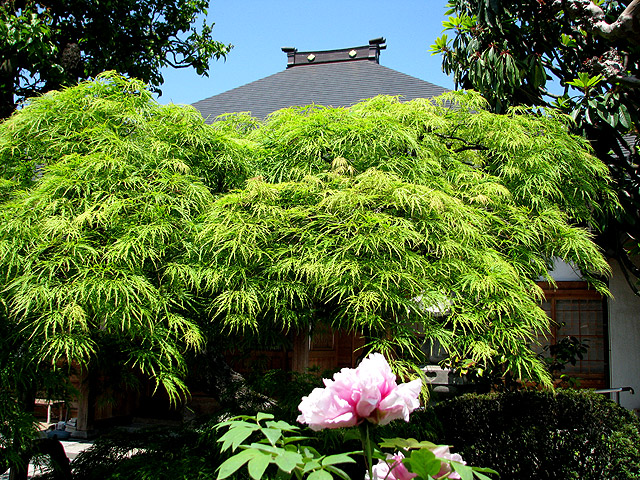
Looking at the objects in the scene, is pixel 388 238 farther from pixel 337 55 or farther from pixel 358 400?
pixel 337 55

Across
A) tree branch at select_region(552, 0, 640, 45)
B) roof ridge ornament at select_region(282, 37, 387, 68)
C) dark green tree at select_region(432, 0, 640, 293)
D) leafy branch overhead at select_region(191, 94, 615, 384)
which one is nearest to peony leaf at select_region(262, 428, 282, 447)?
leafy branch overhead at select_region(191, 94, 615, 384)

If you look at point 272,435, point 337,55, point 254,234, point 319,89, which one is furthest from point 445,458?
point 337,55

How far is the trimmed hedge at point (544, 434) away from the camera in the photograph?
3965mm

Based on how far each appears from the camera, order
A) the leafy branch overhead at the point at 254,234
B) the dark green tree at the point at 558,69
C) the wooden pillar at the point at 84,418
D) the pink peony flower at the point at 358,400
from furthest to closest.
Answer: the wooden pillar at the point at 84,418, the dark green tree at the point at 558,69, the leafy branch overhead at the point at 254,234, the pink peony flower at the point at 358,400

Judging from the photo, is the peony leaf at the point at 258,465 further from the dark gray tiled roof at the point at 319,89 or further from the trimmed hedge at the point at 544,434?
the dark gray tiled roof at the point at 319,89

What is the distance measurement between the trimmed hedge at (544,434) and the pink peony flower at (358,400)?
3.45 m

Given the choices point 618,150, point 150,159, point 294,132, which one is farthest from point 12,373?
point 618,150

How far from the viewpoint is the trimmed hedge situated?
13.0 ft

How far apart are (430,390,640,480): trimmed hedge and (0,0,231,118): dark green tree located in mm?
5463

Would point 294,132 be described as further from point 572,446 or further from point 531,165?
point 572,446

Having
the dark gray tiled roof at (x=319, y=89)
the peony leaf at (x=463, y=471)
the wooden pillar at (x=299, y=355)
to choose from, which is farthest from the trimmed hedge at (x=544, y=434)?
the dark gray tiled roof at (x=319, y=89)

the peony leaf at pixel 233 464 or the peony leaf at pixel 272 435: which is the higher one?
the peony leaf at pixel 272 435

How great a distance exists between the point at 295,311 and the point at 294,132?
42.6 inches

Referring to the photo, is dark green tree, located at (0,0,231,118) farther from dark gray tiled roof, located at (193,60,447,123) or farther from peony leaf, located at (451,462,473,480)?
peony leaf, located at (451,462,473,480)
